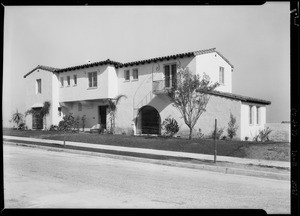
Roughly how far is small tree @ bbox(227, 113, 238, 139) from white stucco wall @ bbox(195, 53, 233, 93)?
1875 millimetres

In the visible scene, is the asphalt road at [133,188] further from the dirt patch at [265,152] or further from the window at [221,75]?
the window at [221,75]

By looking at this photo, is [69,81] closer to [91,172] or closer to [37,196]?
[91,172]

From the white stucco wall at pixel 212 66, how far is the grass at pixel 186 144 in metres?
4.14

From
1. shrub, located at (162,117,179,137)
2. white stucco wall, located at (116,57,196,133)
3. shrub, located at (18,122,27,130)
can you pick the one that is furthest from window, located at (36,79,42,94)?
shrub, located at (162,117,179,137)

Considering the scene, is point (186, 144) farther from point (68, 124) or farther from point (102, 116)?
point (68, 124)

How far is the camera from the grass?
1320cm

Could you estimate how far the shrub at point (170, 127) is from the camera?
20.2 metres

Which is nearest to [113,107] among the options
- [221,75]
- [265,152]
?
[221,75]

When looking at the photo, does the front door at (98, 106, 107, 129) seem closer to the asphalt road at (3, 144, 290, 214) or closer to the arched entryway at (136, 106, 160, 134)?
the arched entryway at (136, 106, 160, 134)

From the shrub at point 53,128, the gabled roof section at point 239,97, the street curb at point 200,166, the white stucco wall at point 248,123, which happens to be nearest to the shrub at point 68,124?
the shrub at point 53,128

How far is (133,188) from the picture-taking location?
7105 millimetres
